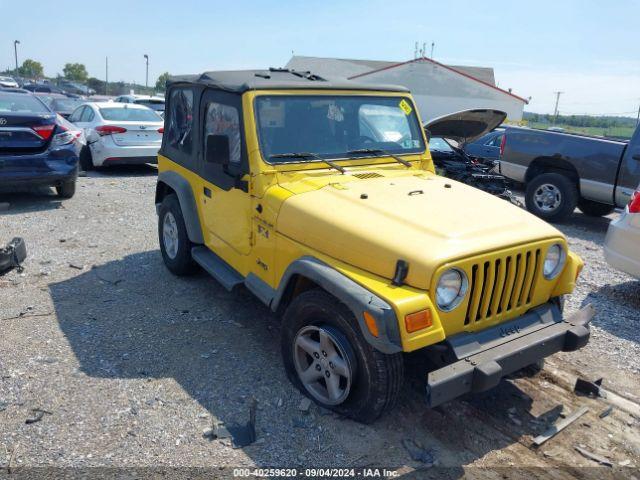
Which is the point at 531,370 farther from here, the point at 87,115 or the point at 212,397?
the point at 87,115

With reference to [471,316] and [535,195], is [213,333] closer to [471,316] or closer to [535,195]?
[471,316]

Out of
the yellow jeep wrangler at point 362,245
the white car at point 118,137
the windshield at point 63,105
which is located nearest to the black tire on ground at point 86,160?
Result: the white car at point 118,137

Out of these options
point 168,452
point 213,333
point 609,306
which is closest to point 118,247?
point 213,333

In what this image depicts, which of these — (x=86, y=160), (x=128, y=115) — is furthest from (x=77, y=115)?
(x=128, y=115)

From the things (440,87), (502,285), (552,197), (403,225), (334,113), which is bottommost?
(552,197)

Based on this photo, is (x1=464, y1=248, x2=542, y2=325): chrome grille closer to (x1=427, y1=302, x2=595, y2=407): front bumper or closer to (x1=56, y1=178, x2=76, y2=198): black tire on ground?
(x1=427, y1=302, x2=595, y2=407): front bumper

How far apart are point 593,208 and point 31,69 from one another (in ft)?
280

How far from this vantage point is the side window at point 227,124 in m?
4.05

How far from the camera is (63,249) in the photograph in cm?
630

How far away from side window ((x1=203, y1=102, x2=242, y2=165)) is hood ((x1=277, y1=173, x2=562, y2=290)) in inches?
31.1

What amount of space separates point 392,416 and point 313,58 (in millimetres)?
45299

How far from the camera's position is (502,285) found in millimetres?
3084

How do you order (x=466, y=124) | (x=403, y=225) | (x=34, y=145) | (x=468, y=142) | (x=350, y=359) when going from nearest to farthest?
(x=350, y=359), (x=403, y=225), (x=34, y=145), (x=466, y=124), (x=468, y=142)

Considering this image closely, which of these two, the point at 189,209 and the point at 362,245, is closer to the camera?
the point at 362,245
